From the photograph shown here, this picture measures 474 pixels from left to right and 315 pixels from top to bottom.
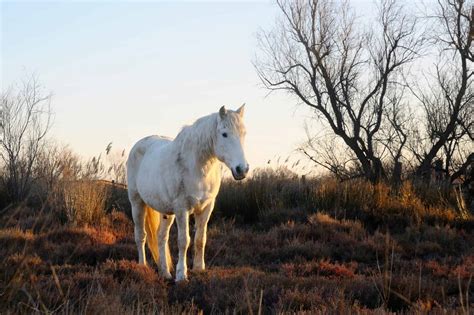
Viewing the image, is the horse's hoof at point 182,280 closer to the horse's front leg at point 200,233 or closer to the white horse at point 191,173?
the white horse at point 191,173

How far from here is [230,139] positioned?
6914 mm

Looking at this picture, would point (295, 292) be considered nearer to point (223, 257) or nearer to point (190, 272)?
point (190, 272)

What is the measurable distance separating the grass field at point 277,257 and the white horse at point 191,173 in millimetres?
473

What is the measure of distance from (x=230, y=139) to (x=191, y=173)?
2.52 feet

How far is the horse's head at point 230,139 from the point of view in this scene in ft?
22.2

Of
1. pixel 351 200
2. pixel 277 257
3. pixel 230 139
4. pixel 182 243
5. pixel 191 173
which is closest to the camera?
pixel 230 139

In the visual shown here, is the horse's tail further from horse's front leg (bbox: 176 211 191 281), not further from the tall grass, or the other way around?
the tall grass

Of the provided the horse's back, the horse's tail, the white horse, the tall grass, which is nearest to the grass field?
the tall grass

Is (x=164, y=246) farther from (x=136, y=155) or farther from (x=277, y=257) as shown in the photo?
(x=277, y=257)

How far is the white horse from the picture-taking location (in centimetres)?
700

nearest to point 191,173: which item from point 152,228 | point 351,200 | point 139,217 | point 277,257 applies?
point 152,228

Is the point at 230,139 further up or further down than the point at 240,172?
further up

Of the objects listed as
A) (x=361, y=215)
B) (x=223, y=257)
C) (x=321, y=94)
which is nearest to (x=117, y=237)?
(x=223, y=257)

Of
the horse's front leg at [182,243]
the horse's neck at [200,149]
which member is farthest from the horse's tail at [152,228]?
the horse's neck at [200,149]
